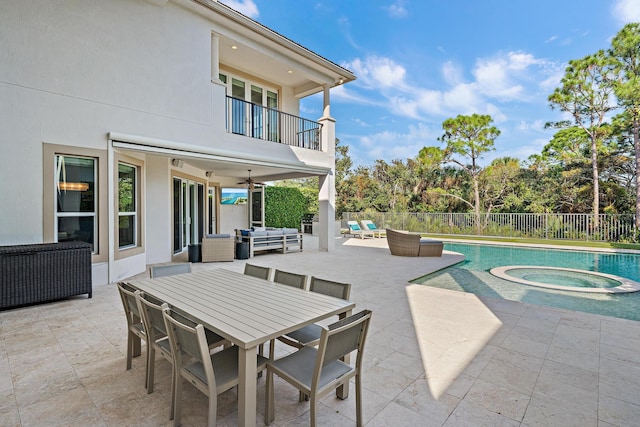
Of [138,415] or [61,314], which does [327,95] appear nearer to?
[61,314]

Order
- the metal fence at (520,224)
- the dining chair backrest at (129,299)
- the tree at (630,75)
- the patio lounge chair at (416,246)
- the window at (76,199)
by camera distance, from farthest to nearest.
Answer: the metal fence at (520,224), the tree at (630,75), the patio lounge chair at (416,246), the window at (76,199), the dining chair backrest at (129,299)

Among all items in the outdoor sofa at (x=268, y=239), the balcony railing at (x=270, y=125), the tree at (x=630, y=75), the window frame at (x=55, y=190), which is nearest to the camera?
the window frame at (x=55, y=190)

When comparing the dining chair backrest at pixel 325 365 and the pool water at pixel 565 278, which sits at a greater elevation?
the dining chair backrest at pixel 325 365

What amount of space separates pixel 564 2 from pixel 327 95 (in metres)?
12.5

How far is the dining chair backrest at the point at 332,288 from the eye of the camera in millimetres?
2652

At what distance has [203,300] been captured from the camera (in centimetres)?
250

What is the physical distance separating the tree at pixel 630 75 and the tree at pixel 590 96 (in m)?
0.38

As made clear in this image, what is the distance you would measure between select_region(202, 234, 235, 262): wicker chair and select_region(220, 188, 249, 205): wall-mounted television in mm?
5725

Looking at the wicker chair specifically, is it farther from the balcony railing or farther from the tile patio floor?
the tile patio floor

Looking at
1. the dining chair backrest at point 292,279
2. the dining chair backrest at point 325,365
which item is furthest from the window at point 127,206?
the dining chair backrest at point 325,365

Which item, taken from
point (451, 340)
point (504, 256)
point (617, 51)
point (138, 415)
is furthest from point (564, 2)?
point (138, 415)

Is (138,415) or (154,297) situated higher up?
(154,297)

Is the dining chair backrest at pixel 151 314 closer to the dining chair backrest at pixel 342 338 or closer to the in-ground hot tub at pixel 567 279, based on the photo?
the dining chair backrest at pixel 342 338

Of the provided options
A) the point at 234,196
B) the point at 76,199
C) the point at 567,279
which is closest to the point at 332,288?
the point at 76,199
